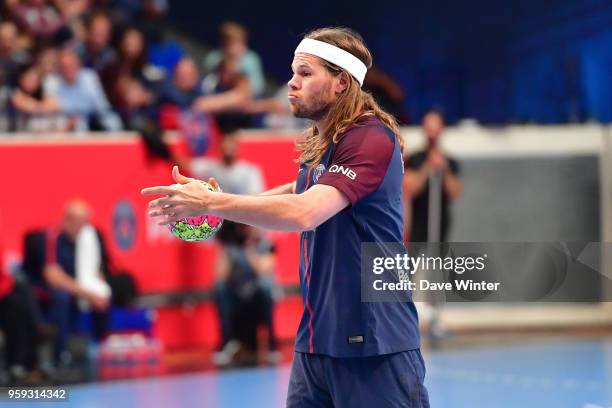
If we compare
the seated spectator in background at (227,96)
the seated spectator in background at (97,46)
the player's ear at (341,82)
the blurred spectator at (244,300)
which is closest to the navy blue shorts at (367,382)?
the player's ear at (341,82)

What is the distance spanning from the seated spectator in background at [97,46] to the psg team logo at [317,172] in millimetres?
9494

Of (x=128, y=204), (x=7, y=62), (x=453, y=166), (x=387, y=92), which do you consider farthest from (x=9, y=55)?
(x=453, y=166)

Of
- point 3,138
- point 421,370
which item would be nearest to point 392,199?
point 421,370

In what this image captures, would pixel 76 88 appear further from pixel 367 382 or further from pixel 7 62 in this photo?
pixel 367 382

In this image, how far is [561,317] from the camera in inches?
555

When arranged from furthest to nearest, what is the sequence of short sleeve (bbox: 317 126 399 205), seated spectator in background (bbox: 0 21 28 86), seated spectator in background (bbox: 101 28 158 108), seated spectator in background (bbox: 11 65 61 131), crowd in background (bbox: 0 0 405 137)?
seated spectator in background (bbox: 101 28 158 108) < seated spectator in background (bbox: 0 21 28 86) < crowd in background (bbox: 0 0 405 137) < seated spectator in background (bbox: 11 65 61 131) < short sleeve (bbox: 317 126 399 205)

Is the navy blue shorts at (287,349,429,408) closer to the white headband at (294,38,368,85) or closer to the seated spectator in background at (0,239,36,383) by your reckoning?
the white headband at (294,38,368,85)

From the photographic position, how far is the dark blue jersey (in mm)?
4293

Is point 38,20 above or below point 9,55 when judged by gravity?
above

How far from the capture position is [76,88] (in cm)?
1305

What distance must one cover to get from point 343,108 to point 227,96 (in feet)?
29.3

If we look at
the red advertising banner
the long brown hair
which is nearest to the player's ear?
the long brown hair

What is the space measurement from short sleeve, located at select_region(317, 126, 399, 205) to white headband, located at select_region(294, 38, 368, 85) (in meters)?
0.31

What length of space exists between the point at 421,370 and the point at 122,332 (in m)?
7.43
